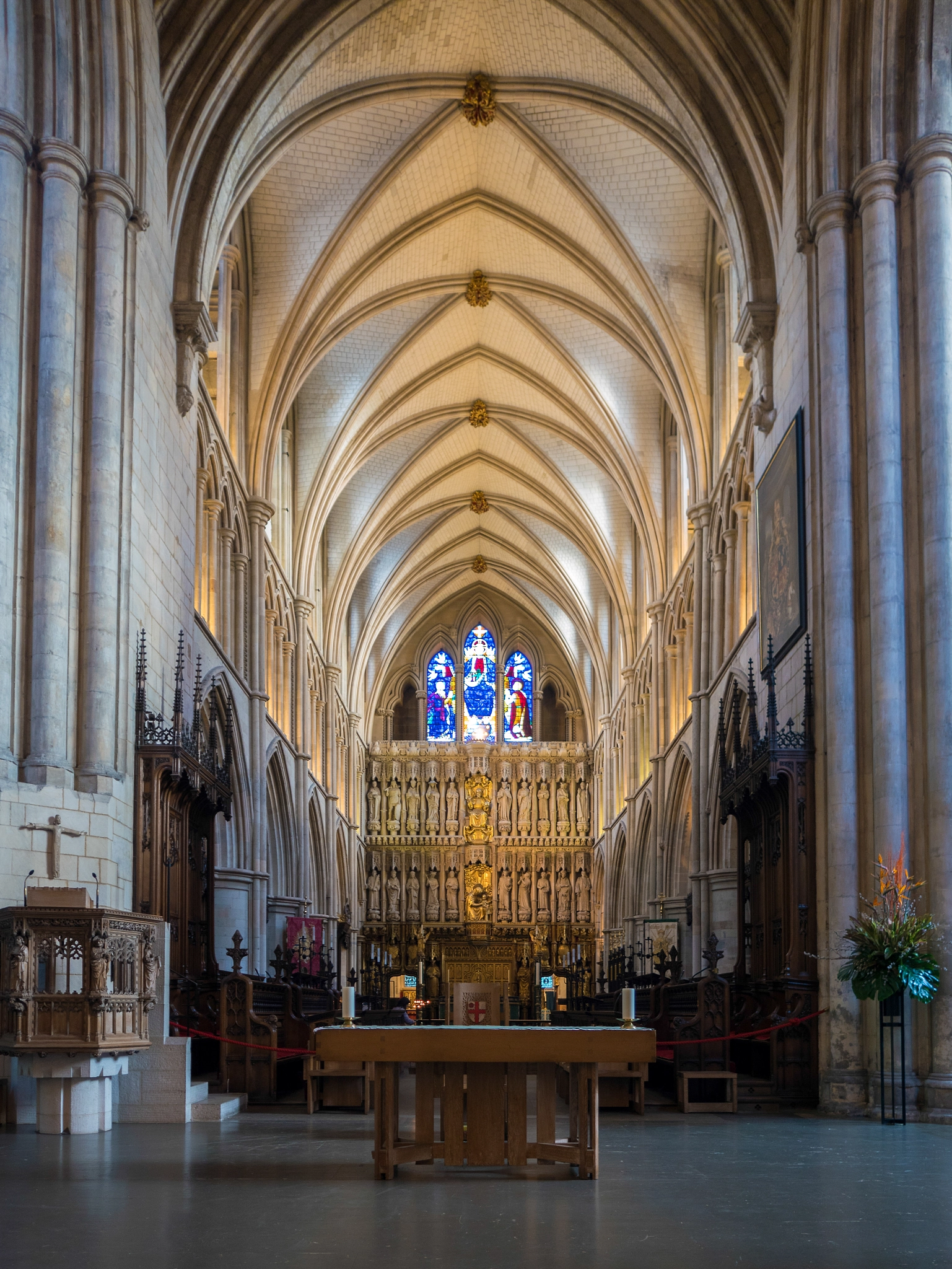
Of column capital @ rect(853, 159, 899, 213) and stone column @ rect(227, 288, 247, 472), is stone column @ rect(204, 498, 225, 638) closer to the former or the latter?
stone column @ rect(227, 288, 247, 472)

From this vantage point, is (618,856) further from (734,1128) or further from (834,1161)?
(834,1161)

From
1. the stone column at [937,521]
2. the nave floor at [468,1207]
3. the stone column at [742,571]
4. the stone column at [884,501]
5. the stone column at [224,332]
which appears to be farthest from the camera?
the stone column at [224,332]

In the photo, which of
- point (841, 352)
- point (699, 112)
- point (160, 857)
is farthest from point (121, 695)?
point (699, 112)

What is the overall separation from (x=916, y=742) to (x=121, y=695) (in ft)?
24.4

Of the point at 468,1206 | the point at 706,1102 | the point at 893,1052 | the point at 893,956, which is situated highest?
the point at 893,956

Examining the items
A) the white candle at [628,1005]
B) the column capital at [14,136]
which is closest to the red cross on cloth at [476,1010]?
the white candle at [628,1005]

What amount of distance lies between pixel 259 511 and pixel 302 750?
7248 millimetres

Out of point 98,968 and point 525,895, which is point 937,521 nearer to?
point 98,968

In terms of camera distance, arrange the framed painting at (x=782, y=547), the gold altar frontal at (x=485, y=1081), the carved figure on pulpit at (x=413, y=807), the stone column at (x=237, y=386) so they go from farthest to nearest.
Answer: the carved figure on pulpit at (x=413, y=807), the stone column at (x=237, y=386), the framed painting at (x=782, y=547), the gold altar frontal at (x=485, y=1081)

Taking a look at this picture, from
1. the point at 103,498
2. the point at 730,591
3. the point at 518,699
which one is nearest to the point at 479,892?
the point at 518,699

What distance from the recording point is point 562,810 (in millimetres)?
42312

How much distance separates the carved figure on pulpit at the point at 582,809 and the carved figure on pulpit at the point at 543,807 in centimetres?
87

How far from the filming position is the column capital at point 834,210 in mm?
14211

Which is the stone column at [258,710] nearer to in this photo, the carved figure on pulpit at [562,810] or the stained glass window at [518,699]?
the carved figure on pulpit at [562,810]
